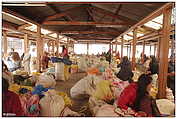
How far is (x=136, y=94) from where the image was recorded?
2014mm

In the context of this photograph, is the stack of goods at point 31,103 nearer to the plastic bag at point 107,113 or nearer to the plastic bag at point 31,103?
the plastic bag at point 31,103

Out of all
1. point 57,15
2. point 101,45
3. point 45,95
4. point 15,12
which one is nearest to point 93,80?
point 45,95

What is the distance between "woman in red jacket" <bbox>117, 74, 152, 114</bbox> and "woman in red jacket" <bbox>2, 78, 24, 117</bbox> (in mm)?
1083

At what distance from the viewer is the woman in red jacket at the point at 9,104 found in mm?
1541

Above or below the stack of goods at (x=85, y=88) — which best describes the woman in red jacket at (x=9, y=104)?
above

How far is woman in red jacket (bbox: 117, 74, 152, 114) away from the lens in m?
1.99

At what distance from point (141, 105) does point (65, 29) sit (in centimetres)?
678

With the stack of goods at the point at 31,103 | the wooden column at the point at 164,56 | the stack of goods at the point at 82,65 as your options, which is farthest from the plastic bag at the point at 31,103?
the stack of goods at the point at 82,65

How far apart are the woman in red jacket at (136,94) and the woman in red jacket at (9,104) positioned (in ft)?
3.55

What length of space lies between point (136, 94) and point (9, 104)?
1302mm

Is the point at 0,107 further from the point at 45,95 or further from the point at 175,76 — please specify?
the point at 175,76

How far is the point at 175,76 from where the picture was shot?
65.6 inches

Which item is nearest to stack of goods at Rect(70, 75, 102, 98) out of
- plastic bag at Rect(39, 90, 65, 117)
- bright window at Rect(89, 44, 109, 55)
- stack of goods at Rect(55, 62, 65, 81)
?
plastic bag at Rect(39, 90, 65, 117)

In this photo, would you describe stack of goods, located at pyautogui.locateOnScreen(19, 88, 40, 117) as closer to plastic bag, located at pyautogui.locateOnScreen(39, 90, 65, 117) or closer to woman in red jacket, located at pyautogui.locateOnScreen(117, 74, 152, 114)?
plastic bag, located at pyautogui.locateOnScreen(39, 90, 65, 117)
